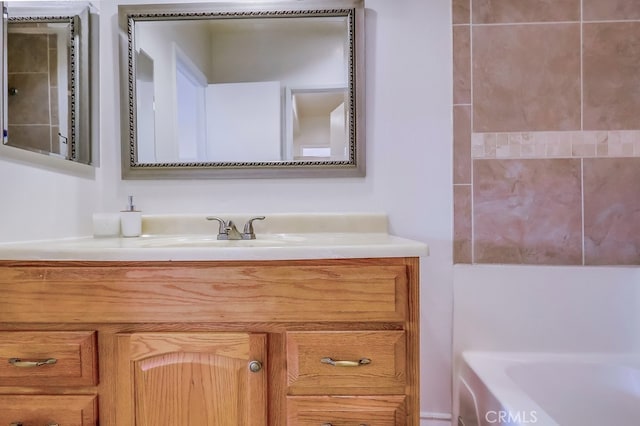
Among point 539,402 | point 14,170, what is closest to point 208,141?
point 14,170

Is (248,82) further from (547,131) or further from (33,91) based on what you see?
(547,131)

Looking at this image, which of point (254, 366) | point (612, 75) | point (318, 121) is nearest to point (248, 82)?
point (318, 121)

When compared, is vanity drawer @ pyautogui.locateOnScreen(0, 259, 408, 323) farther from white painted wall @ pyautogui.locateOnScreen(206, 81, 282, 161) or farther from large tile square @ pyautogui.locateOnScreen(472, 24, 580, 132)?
large tile square @ pyautogui.locateOnScreen(472, 24, 580, 132)

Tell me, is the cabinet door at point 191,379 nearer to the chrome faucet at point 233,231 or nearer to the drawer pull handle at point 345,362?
the drawer pull handle at point 345,362

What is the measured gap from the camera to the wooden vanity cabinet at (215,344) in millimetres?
779

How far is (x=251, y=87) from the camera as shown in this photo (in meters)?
1.26

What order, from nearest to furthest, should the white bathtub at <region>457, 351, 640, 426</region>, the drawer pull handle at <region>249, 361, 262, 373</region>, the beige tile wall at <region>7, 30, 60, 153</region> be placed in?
1. the drawer pull handle at <region>249, 361, 262, 373</region>
2. the beige tile wall at <region>7, 30, 60, 153</region>
3. the white bathtub at <region>457, 351, 640, 426</region>

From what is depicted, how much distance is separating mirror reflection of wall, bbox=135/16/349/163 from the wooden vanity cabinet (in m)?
0.59

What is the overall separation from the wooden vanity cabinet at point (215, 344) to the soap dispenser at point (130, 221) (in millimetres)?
427

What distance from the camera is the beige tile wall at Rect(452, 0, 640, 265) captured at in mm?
1207

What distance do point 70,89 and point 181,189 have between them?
1.54 feet

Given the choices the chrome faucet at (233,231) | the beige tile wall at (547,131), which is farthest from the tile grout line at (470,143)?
the chrome faucet at (233,231)

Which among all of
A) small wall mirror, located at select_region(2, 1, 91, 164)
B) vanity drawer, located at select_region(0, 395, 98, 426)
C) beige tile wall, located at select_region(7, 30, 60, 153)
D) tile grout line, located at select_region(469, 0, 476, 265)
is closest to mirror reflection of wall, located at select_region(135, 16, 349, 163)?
small wall mirror, located at select_region(2, 1, 91, 164)

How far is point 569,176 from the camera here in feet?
4.01
